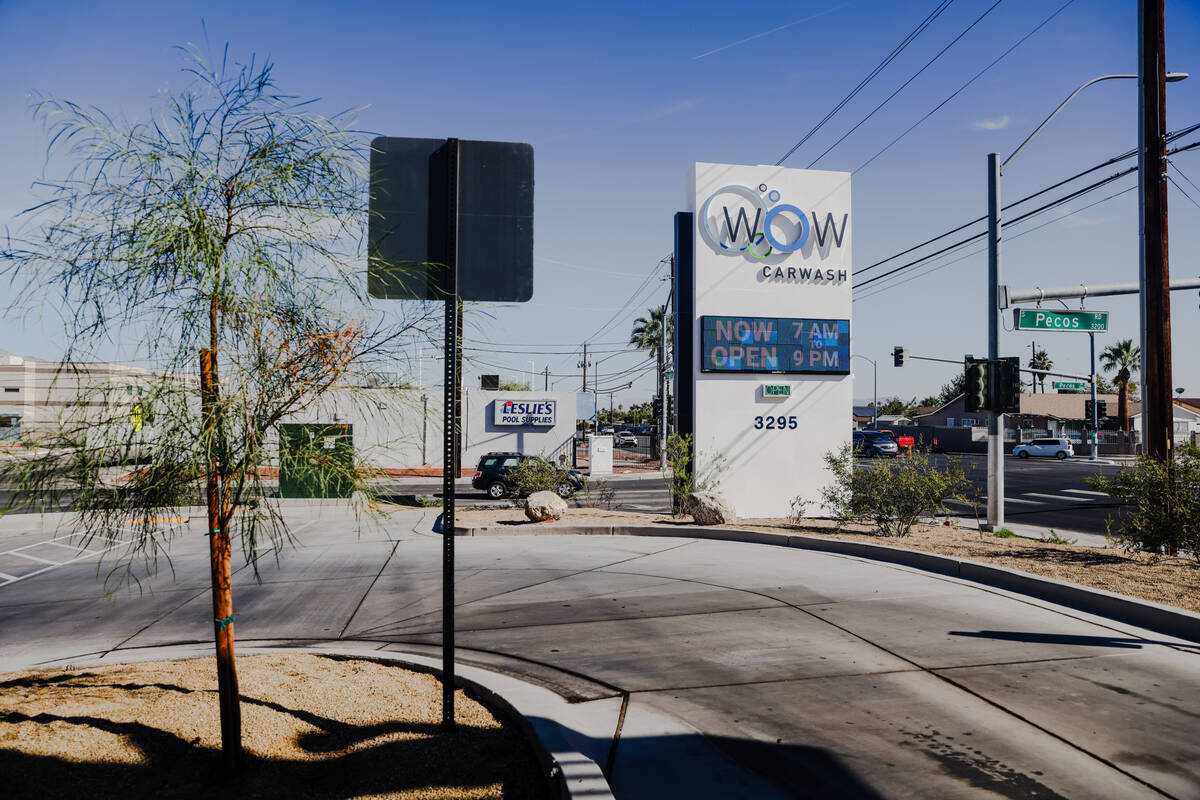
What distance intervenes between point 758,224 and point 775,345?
319 centimetres

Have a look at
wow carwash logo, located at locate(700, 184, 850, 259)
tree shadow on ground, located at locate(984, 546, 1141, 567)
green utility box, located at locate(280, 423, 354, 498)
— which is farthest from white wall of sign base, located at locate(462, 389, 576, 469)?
green utility box, located at locate(280, 423, 354, 498)

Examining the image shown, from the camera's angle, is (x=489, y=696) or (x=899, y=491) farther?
(x=899, y=491)

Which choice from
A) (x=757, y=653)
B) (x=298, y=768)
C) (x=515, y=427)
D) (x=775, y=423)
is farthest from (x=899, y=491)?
(x=515, y=427)

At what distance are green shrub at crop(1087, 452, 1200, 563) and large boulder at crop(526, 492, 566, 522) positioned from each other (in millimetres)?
10318

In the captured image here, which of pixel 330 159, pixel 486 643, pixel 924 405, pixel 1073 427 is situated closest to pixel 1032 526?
pixel 486 643

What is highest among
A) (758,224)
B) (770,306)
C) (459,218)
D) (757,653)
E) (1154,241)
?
(758,224)

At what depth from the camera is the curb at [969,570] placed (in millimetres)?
7707

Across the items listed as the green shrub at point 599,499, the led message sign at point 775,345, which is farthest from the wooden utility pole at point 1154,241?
the green shrub at point 599,499

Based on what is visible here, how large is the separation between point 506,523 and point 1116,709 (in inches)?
498

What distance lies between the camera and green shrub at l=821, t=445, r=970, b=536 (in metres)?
13.6

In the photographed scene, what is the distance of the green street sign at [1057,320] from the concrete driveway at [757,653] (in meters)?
8.44

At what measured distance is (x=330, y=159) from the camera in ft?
14.0

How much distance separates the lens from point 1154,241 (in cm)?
1216

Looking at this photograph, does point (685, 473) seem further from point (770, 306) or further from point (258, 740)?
point (258, 740)
